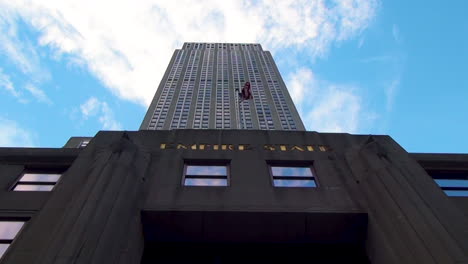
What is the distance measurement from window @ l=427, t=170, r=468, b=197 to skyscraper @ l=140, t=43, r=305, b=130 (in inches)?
2243

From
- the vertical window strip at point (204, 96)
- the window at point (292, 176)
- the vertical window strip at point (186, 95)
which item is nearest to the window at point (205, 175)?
the window at point (292, 176)

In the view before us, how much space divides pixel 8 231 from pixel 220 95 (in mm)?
89983

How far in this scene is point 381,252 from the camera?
1180 centimetres

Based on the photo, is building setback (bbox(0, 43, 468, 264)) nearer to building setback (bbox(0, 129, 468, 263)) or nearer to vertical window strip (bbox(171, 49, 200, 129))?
building setback (bbox(0, 129, 468, 263))

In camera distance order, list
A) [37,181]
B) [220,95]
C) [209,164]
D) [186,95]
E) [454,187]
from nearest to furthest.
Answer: [37,181], [454,187], [209,164], [186,95], [220,95]

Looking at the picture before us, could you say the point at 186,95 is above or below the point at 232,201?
above

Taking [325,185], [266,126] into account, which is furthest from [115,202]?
[266,126]

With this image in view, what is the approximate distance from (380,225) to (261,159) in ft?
18.5

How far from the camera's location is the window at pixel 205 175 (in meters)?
14.9

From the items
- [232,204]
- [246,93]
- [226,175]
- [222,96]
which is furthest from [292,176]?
[222,96]

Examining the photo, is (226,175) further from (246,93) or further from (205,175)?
(246,93)

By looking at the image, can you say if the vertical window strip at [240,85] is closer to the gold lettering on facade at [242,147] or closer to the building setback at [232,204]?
the gold lettering on facade at [242,147]

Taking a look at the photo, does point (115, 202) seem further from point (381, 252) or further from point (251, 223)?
point (381, 252)

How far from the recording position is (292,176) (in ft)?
50.5
